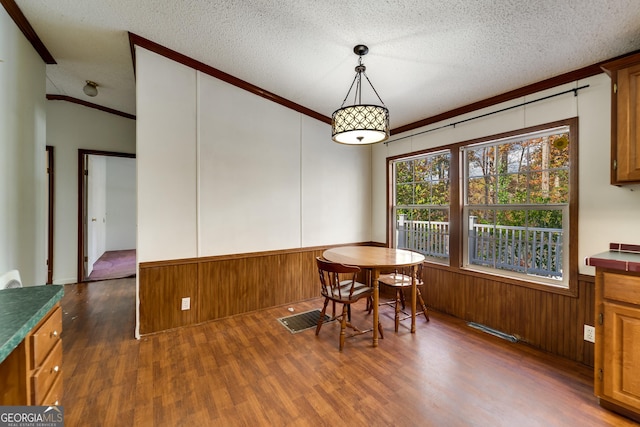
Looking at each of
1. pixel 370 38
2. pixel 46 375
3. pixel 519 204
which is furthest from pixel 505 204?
pixel 46 375

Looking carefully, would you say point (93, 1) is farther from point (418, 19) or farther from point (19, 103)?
point (418, 19)

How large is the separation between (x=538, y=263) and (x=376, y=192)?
2192 millimetres

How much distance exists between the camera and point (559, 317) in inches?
91.0

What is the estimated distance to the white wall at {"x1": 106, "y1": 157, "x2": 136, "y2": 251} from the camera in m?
7.48

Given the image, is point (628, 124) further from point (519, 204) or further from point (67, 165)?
point (67, 165)

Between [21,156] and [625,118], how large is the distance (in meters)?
4.51

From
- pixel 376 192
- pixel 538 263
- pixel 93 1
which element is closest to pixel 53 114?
pixel 93 1

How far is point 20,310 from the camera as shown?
3.34ft

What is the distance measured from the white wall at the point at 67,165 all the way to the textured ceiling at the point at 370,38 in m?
1.24

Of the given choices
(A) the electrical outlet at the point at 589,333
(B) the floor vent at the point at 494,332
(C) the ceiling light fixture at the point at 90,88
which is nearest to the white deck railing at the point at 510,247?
(A) the electrical outlet at the point at 589,333

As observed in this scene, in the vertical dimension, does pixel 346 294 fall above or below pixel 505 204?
below

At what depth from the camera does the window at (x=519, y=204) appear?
242 cm

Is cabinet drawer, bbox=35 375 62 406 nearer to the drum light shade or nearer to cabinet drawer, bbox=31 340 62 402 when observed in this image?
cabinet drawer, bbox=31 340 62 402

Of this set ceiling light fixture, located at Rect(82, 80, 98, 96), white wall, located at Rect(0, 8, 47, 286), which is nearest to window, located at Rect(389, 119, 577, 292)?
white wall, located at Rect(0, 8, 47, 286)
